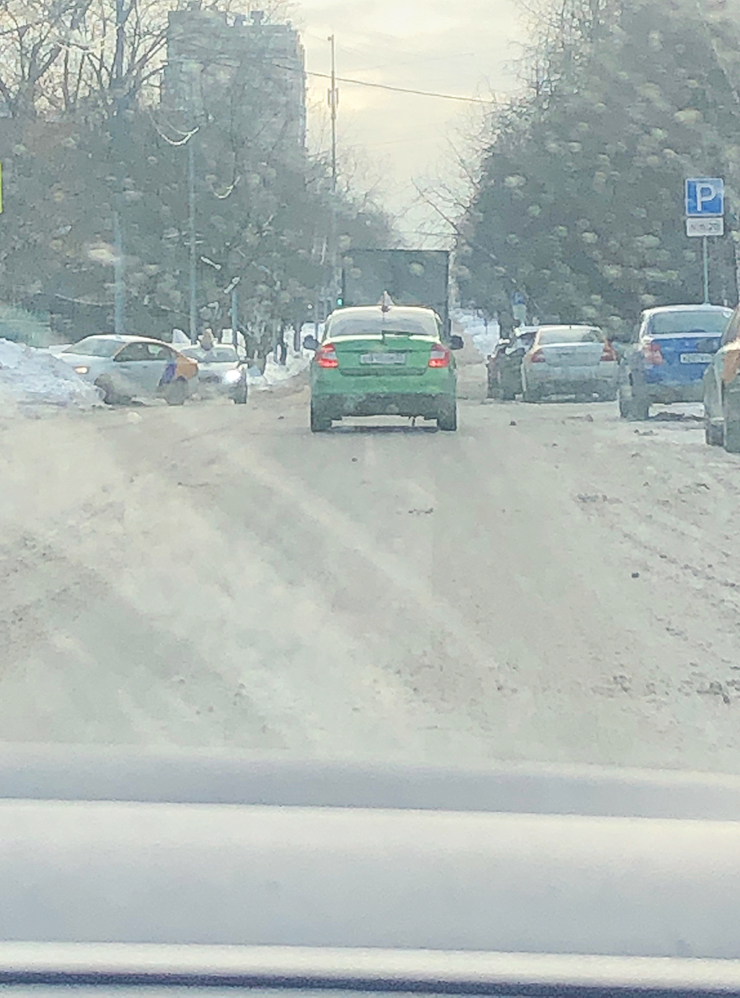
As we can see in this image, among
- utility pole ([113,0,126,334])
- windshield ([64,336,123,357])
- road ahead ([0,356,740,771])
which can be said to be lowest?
road ahead ([0,356,740,771])

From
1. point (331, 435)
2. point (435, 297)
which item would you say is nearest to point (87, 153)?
point (435, 297)

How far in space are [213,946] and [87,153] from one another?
42.2 metres

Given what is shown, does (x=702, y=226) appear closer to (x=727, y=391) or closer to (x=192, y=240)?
(x=727, y=391)

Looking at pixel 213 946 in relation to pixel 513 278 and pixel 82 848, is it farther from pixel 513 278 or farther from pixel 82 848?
pixel 513 278

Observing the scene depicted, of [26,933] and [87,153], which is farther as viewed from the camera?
[87,153]

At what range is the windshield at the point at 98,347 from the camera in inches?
1116

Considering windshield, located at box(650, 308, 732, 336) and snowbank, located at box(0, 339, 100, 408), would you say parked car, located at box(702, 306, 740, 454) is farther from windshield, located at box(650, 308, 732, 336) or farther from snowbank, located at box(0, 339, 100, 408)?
snowbank, located at box(0, 339, 100, 408)

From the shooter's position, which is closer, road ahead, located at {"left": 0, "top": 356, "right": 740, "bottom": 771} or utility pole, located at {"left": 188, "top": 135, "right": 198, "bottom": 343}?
road ahead, located at {"left": 0, "top": 356, "right": 740, "bottom": 771}

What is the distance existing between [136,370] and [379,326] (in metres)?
9.60

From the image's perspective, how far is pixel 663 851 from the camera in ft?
7.48

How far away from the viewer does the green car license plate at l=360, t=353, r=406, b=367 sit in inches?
724

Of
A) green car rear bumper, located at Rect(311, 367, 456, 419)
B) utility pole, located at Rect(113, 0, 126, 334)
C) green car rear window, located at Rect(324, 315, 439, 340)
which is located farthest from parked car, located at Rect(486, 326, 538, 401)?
utility pole, located at Rect(113, 0, 126, 334)

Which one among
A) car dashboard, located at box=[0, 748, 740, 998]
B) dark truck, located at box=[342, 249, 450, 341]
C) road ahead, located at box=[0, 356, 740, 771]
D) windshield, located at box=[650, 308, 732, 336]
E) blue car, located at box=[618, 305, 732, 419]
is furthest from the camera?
dark truck, located at box=[342, 249, 450, 341]

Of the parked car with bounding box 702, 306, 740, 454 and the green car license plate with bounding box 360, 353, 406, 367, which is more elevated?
the green car license plate with bounding box 360, 353, 406, 367
